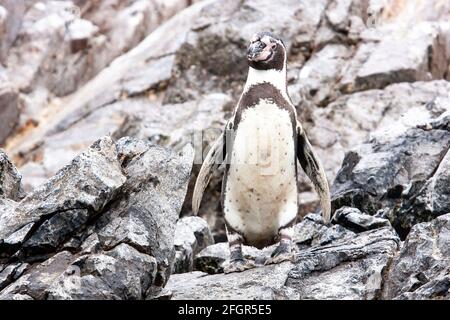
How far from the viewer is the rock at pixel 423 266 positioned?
6.93 meters

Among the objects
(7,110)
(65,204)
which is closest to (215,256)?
(65,204)

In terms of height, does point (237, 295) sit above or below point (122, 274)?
below

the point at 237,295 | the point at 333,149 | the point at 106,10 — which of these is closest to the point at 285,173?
the point at 237,295

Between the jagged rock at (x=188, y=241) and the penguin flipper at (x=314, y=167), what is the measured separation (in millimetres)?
1701

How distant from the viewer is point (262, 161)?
28.8ft

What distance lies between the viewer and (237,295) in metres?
7.60

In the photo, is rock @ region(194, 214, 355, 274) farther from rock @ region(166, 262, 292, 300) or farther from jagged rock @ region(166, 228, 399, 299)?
rock @ region(166, 262, 292, 300)

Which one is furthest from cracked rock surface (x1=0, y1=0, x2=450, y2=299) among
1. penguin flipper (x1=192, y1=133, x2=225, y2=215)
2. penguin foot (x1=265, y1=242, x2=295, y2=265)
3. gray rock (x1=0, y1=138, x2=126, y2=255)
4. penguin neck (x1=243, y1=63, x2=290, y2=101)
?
penguin neck (x1=243, y1=63, x2=290, y2=101)

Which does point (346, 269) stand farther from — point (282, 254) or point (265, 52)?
point (265, 52)

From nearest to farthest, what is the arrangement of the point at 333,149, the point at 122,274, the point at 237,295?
the point at 122,274, the point at 237,295, the point at 333,149

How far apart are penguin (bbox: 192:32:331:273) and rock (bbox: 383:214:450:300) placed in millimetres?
1269

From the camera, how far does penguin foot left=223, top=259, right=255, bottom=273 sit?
8633 mm

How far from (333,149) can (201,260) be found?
750 centimetres
